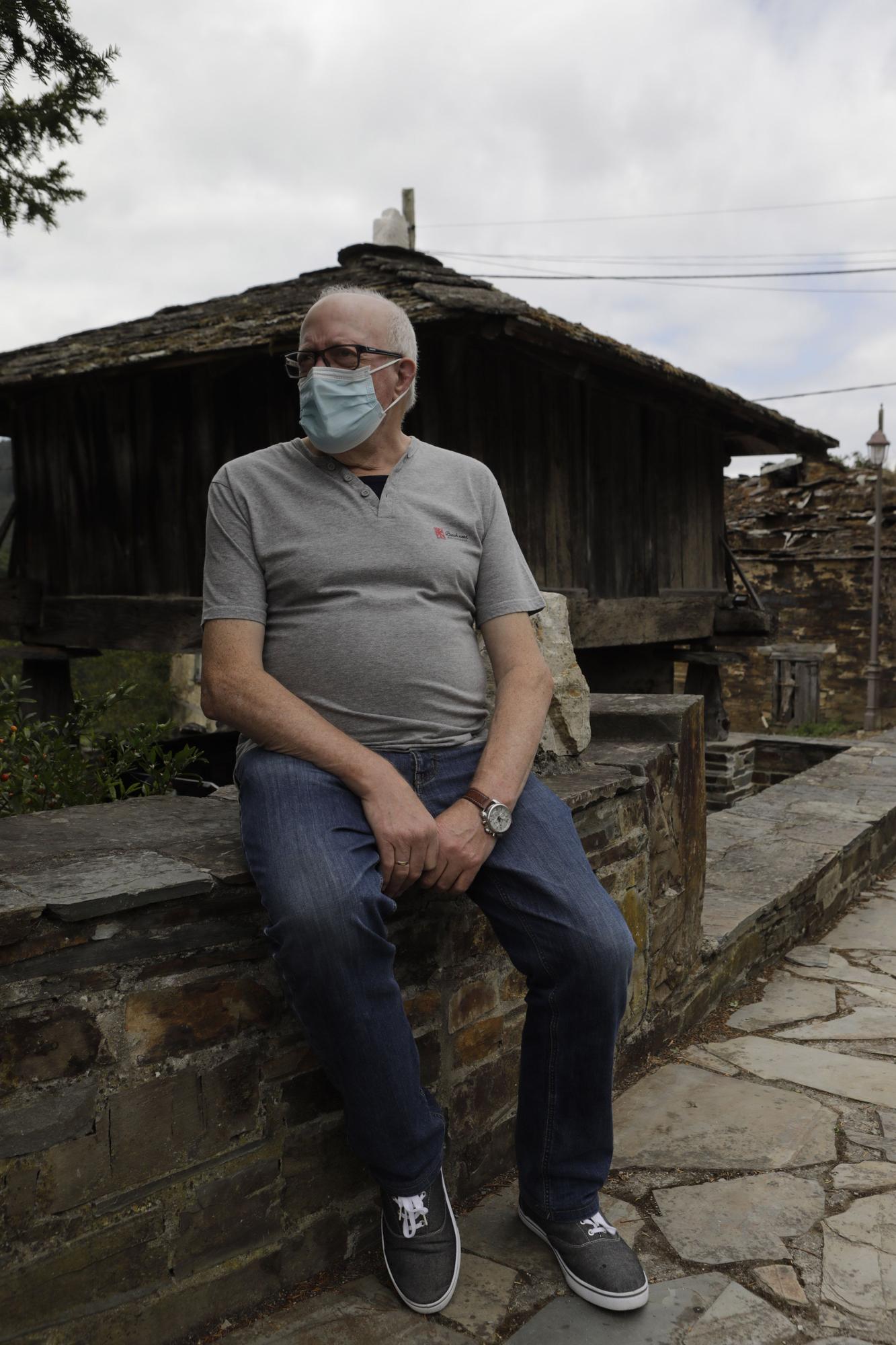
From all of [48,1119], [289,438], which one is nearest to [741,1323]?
[48,1119]

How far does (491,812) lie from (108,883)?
0.68 metres

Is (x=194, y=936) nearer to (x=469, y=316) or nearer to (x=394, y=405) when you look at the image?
(x=394, y=405)

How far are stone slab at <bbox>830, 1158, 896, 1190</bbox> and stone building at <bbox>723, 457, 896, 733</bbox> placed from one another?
15.8 metres

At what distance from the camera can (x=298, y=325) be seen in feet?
21.0

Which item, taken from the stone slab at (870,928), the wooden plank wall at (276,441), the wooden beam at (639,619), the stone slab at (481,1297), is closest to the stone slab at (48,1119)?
the stone slab at (481,1297)

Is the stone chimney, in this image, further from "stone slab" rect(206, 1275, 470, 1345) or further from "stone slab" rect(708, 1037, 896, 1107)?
"stone slab" rect(206, 1275, 470, 1345)

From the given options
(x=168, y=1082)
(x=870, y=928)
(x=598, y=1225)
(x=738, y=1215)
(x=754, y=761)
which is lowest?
(x=754, y=761)

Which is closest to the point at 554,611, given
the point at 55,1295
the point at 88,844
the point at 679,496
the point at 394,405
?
the point at 394,405

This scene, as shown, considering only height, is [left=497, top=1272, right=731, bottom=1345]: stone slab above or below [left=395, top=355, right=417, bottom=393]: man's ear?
below

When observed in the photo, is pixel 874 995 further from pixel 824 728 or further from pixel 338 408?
pixel 824 728

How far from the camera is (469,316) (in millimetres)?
6020

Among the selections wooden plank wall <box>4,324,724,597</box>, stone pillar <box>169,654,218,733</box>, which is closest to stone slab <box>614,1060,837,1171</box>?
wooden plank wall <box>4,324,724,597</box>

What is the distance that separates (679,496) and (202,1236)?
351 inches

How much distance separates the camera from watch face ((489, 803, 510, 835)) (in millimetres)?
1938
